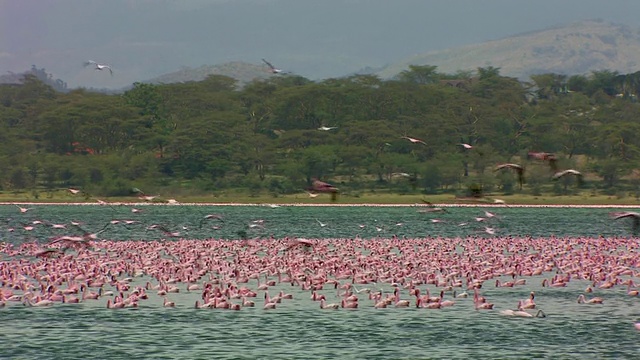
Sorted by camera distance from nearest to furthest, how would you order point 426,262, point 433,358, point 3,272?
point 433,358 → point 3,272 → point 426,262

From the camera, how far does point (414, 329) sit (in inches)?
1286

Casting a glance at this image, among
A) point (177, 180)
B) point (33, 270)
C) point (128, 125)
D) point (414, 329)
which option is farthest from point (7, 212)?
point (414, 329)

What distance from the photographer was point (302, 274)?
4422 centimetres

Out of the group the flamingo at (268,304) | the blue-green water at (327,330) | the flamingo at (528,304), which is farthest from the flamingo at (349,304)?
the flamingo at (528,304)

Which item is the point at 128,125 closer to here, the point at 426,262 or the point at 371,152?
the point at 371,152

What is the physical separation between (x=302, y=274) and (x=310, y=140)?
111 metres

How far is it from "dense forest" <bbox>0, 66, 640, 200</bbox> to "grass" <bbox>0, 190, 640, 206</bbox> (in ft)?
8.59

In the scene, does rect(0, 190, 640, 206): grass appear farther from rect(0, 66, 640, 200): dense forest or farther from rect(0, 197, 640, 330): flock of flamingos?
rect(0, 197, 640, 330): flock of flamingos

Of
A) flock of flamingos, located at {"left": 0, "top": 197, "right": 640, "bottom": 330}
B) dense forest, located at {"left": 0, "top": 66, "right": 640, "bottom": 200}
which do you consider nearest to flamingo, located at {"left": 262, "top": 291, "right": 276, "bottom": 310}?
flock of flamingos, located at {"left": 0, "top": 197, "right": 640, "bottom": 330}

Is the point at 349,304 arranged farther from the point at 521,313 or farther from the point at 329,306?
the point at 521,313

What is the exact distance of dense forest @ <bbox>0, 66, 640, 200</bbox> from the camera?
141625mm

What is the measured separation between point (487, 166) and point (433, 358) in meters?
124

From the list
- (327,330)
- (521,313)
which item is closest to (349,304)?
(327,330)

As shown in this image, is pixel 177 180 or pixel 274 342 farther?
pixel 177 180
